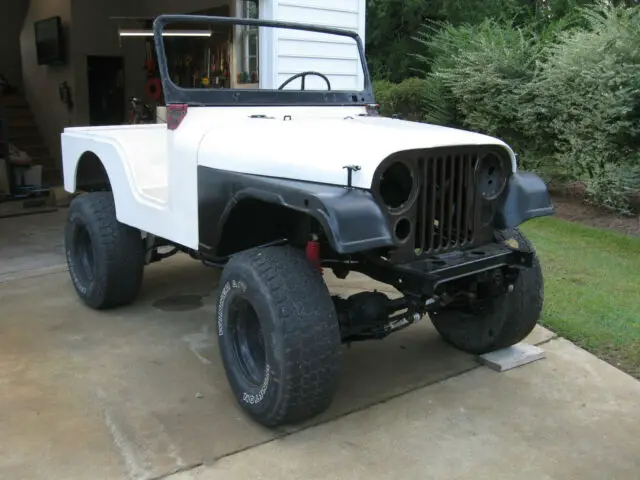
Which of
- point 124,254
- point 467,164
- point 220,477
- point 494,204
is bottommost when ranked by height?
point 220,477

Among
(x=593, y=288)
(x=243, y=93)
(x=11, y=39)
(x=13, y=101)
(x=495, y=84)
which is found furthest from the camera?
(x=11, y=39)

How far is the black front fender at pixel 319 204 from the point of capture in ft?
8.26

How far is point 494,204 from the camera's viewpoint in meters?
3.20

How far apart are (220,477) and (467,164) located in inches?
68.3

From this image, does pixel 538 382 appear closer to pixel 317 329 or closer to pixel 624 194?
pixel 317 329

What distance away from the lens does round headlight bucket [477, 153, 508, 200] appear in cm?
315

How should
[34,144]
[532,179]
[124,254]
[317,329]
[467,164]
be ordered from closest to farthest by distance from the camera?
[317,329], [467,164], [532,179], [124,254], [34,144]

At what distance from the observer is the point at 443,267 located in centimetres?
284

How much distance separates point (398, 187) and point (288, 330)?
0.79 meters

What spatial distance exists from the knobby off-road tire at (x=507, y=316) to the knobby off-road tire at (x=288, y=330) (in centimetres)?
103

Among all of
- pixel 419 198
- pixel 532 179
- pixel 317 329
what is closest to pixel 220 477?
pixel 317 329

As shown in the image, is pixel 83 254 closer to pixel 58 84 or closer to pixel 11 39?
pixel 58 84

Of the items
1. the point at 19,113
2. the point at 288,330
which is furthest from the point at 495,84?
the point at 19,113

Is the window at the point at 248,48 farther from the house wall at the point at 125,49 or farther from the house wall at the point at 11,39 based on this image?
the house wall at the point at 11,39
